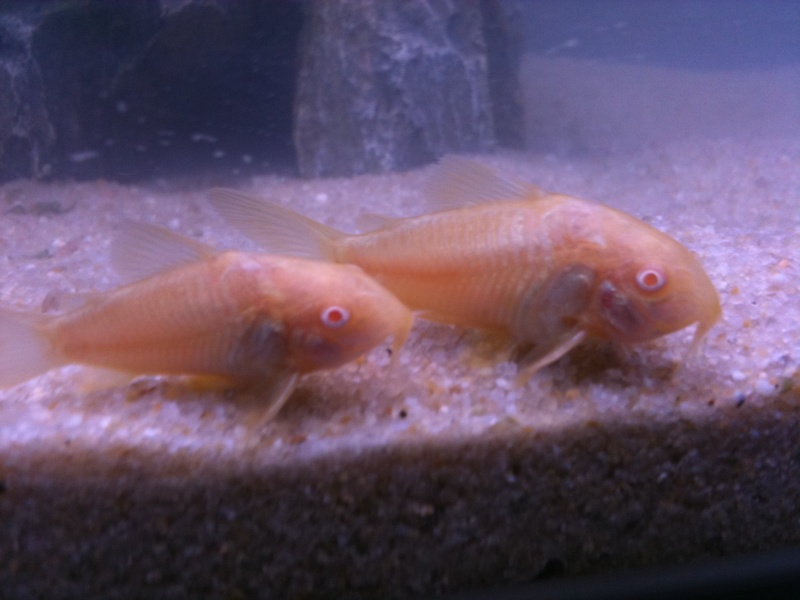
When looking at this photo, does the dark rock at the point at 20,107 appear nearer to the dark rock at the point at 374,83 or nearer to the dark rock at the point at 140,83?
the dark rock at the point at 140,83

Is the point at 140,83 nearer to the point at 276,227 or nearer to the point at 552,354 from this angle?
the point at 276,227

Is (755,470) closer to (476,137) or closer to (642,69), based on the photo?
(476,137)

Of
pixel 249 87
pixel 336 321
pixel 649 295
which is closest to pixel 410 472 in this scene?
pixel 336 321

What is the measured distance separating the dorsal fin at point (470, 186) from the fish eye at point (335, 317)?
1062 mm

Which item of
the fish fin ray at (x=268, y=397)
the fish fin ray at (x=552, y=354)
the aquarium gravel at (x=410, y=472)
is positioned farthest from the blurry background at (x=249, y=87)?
the fish fin ray at (x=552, y=354)

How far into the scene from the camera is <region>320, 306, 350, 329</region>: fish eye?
2174 millimetres

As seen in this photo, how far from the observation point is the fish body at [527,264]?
2324 millimetres

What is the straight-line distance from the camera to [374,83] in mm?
9133

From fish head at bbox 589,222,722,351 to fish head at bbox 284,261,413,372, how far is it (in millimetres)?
850

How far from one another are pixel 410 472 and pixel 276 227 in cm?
133

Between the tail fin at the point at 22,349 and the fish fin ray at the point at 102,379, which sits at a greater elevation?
the tail fin at the point at 22,349

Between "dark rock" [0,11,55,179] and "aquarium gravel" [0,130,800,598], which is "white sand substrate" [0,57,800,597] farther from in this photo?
"dark rock" [0,11,55,179]

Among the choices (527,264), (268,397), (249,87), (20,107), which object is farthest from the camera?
(249,87)

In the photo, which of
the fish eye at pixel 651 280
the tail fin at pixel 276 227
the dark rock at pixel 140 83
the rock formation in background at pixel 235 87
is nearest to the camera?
the fish eye at pixel 651 280
